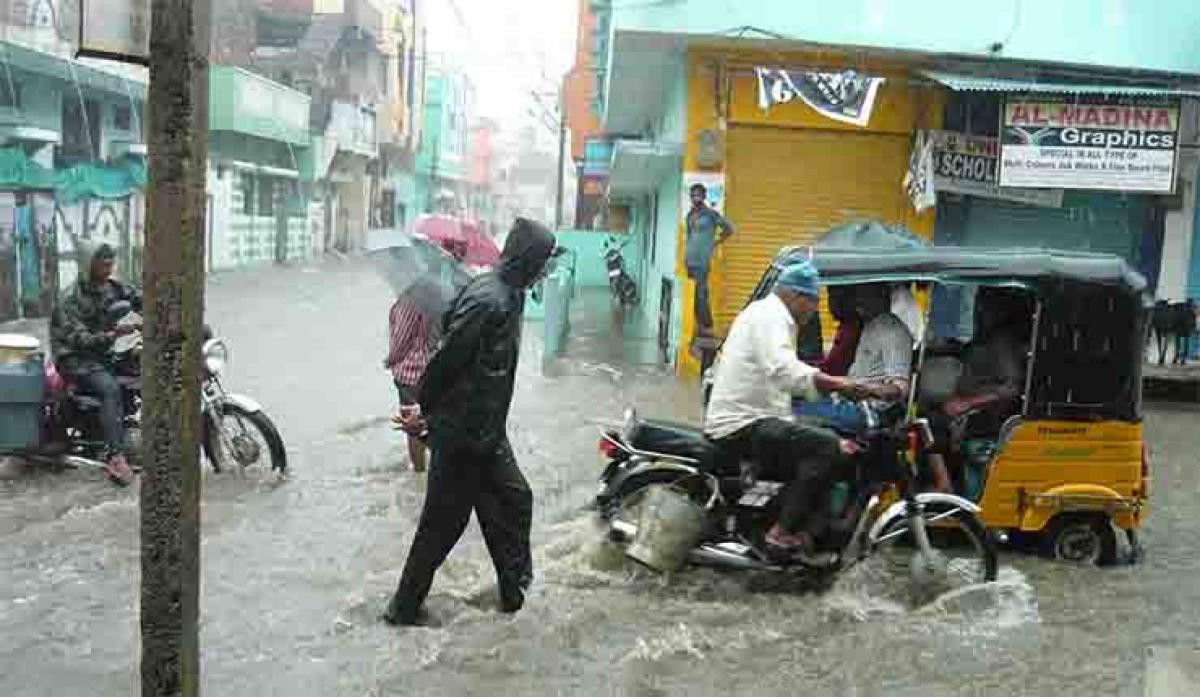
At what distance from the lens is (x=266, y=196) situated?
119 ft

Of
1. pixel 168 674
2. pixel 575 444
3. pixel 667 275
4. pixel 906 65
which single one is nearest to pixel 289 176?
pixel 667 275

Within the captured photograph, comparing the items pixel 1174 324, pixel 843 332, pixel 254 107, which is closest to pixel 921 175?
pixel 1174 324

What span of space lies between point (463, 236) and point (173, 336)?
13.3 ft

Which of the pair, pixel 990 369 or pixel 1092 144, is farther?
pixel 1092 144

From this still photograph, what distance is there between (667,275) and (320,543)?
31.9ft

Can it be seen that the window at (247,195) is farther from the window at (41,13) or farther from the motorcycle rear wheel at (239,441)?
the motorcycle rear wheel at (239,441)

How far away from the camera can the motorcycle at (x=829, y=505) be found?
584 cm

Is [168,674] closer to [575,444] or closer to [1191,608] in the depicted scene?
[1191,608]

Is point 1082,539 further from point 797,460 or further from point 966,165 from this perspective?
point 966,165

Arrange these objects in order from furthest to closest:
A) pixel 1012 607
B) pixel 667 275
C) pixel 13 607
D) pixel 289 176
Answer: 1. pixel 289 176
2. pixel 667 275
3. pixel 1012 607
4. pixel 13 607

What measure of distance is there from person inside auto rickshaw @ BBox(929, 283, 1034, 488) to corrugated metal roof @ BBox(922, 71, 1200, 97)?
19.0 ft

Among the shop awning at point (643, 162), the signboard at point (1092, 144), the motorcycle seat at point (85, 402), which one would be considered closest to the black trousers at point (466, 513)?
the motorcycle seat at point (85, 402)

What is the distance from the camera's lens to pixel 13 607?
5.53 m

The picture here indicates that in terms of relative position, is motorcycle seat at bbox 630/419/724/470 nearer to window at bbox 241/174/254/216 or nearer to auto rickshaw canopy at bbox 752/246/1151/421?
auto rickshaw canopy at bbox 752/246/1151/421
